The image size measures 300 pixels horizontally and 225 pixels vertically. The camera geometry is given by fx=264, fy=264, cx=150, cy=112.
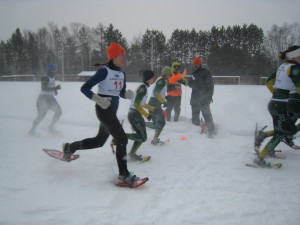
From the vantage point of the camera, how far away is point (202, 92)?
7.46 m

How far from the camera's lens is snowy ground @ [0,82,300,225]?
9.22 ft

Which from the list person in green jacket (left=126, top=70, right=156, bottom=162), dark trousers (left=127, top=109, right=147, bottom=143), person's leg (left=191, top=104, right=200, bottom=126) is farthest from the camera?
person's leg (left=191, top=104, right=200, bottom=126)

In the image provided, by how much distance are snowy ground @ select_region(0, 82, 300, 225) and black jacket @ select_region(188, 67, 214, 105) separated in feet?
4.32

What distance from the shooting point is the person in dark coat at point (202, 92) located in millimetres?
6969

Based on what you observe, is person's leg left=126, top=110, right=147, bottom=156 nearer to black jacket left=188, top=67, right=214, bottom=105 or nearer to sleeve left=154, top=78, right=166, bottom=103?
sleeve left=154, top=78, right=166, bottom=103

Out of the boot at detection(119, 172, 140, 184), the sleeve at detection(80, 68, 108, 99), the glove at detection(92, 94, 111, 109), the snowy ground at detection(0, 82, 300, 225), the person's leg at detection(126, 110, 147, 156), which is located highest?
the sleeve at detection(80, 68, 108, 99)

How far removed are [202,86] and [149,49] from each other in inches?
Result: 1831

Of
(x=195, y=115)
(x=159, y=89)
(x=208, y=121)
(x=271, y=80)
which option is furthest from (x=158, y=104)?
(x=271, y=80)

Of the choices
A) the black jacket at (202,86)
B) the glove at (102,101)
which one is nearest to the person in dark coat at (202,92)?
the black jacket at (202,86)

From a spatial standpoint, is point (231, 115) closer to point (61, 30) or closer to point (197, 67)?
point (197, 67)

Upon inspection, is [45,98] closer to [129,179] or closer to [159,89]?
[159,89]

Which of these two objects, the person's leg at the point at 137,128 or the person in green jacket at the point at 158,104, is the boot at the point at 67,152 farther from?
the person in green jacket at the point at 158,104

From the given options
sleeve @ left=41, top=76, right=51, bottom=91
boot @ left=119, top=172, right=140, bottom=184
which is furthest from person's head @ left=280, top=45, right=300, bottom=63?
sleeve @ left=41, top=76, right=51, bottom=91

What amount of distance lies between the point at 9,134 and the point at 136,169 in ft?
14.6
